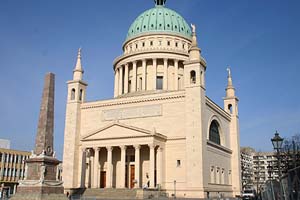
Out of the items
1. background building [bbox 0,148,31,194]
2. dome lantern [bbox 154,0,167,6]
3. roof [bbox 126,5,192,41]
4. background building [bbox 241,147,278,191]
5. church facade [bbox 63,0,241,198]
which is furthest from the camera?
background building [bbox 241,147,278,191]

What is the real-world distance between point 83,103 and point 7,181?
91.1 feet

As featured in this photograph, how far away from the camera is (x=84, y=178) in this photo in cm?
5028

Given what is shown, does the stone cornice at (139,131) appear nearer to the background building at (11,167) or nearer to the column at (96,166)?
the column at (96,166)

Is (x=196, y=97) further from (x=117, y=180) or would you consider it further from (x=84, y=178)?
(x=84, y=178)

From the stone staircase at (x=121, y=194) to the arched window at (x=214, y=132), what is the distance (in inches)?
498

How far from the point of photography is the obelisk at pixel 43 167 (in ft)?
87.7

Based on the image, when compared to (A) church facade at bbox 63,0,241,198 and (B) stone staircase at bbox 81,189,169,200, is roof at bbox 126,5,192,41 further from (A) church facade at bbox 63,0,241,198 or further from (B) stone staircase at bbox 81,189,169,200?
(B) stone staircase at bbox 81,189,169,200

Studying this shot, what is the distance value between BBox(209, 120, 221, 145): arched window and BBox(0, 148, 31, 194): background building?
37.9 m

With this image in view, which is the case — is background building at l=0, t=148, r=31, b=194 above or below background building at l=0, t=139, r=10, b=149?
below

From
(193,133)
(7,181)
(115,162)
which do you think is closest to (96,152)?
(115,162)

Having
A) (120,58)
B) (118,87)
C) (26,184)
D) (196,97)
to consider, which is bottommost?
(26,184)

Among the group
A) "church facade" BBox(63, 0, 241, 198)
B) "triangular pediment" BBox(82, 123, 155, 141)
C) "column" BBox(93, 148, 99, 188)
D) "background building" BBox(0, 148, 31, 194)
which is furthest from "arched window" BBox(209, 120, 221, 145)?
"background building" BBox(0, 148, 31, 194)

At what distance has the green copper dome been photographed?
6581 cm

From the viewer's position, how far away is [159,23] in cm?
6612
